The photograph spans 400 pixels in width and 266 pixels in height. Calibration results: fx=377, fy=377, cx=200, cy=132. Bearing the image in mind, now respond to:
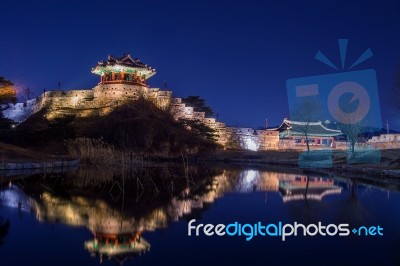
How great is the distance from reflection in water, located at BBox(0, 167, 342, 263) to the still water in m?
0.02

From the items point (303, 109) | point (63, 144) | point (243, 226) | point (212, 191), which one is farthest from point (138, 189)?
point (303, 109)

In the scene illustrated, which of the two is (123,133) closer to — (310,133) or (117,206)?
(117,206)

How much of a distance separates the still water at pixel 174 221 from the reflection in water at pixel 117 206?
2cm

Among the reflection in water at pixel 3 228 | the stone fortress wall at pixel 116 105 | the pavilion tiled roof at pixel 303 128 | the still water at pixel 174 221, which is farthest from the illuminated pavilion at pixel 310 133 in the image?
the reflection in water at pixel 3 228

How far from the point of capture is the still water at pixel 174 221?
6.25 meters

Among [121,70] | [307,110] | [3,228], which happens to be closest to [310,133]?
[307,110]

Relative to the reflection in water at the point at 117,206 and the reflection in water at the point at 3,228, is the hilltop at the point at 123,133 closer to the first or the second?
the reflection in water at the point at 117,206

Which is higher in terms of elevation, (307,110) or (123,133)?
(307,110)

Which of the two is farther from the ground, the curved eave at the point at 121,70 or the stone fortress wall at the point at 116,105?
the curved eave at the point at 121,70

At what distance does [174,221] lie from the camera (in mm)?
8906

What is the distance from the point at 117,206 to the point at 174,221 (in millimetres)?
2301

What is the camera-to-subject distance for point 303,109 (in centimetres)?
4481

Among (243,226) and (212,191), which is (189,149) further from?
(243,226)

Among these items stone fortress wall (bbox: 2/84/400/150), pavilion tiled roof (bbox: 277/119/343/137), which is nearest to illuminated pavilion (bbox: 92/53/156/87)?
stone fortress wall (bbox: 2/84/400/150)
